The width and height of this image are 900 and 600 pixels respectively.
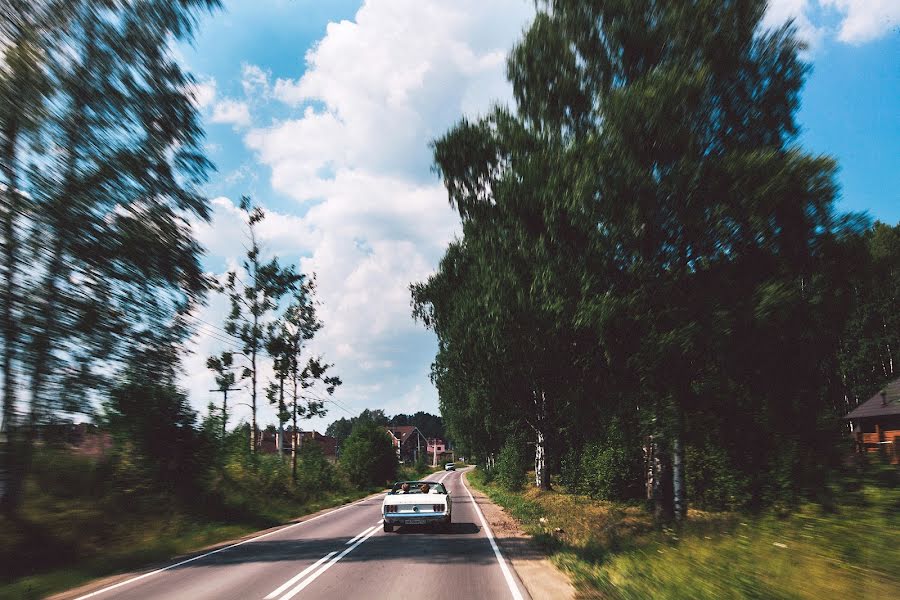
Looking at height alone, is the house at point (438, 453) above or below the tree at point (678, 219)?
below

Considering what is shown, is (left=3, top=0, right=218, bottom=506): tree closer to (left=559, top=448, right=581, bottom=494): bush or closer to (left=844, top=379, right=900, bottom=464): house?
(left=559, top=448, right=581, bottom=494): bush

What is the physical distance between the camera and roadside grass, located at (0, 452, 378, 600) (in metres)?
10.7

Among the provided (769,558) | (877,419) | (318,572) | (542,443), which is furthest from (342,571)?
(877,419)

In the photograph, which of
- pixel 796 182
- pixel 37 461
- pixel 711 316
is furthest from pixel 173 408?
pixel 796 182

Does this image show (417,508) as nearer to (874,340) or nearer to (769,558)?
(769,558)

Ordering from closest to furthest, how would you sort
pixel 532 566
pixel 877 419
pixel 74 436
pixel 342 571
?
pixel 342 571 < pixel 532 566 < pixel 74 436 < pixel 877 419

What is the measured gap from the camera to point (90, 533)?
43.4 feet

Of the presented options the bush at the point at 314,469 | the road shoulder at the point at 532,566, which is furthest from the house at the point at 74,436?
the bush at the point at 314,469

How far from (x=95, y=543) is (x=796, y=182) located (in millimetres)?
16497

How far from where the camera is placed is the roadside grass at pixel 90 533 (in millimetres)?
10680

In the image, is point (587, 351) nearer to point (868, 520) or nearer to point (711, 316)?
point (711, 316)

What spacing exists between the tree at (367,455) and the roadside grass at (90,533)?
27.5 meters

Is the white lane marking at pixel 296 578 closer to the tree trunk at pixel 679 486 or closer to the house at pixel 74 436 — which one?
the house at pixel 74 436

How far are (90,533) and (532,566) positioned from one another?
1009 cm
